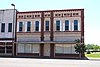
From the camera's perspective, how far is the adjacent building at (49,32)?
3944 cm

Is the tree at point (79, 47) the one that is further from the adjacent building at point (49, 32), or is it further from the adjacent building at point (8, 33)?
the adjacent building at point (8, 33)

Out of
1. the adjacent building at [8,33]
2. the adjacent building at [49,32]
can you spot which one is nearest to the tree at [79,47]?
the adjacent building at [49,32]

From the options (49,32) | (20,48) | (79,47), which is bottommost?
(20,48)

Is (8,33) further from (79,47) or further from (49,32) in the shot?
(79,47)

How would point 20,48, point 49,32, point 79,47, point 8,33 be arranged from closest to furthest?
A: point 79,47, point 49,32, point 20,48, point 8,33

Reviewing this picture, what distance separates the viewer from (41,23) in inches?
1641

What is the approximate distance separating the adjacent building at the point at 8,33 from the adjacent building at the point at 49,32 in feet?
3.19

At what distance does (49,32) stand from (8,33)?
8407 mm

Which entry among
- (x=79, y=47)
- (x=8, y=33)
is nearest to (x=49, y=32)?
(x=79, y=47)

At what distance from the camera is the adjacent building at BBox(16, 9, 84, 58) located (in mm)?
39438

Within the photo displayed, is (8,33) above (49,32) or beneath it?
beneath

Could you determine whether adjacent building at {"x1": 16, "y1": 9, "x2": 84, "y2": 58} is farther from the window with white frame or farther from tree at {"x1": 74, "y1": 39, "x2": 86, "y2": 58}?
tree at {"x1": 74, "y1": 39, "x2": 86, "y2": 58}

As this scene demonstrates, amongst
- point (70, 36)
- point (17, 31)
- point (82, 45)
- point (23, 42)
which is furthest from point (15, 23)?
point (82, 45)

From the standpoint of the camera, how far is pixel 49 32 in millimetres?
40969
